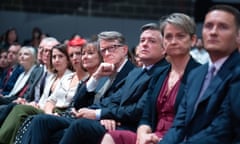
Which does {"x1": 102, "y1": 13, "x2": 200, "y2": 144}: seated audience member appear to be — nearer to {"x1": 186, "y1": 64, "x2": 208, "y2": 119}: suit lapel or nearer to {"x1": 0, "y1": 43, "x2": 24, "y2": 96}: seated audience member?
{"x1": 186, "y1": 64, "x2": 208, "y2": 119}: suit lapel

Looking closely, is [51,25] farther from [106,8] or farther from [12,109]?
[12,109]

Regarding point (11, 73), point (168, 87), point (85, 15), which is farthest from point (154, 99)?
point (85, 15)

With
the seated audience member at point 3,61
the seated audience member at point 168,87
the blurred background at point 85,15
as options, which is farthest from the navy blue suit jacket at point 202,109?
the blurred background at point 85,15

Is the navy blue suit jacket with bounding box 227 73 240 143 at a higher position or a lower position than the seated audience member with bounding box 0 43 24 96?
higher

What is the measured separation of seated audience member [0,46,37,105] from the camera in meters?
7.05

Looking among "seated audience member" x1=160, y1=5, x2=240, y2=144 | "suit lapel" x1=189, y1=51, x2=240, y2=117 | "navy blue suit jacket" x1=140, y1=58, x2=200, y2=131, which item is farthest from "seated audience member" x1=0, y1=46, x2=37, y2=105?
"suit lapel" x1=189, y1=51, x2=240, y2=117

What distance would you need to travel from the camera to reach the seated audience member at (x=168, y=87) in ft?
12.8

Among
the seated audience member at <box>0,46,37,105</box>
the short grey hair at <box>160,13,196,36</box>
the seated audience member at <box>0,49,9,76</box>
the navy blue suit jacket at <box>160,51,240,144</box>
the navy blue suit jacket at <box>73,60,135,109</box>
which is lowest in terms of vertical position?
the seated audience member at <box>0,49,9,76</box>

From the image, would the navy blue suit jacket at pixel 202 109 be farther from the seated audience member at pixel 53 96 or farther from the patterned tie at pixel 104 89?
the seated audience member at pixel 53 96

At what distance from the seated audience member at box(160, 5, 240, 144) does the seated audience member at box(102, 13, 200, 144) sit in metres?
0.34

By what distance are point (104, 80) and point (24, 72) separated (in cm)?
250

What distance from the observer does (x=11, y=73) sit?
25.7 feet

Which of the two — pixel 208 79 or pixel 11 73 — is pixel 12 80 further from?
pixel 208 79

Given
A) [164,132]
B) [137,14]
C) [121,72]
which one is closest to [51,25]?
[137,14]
